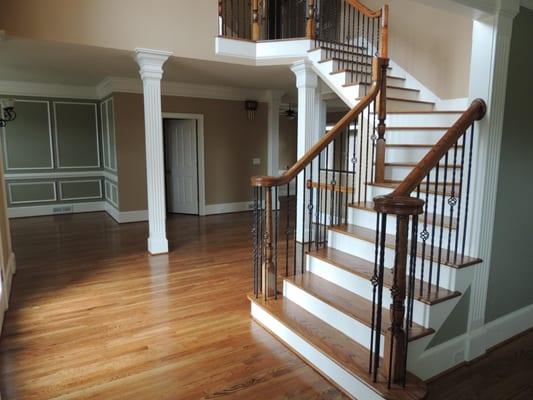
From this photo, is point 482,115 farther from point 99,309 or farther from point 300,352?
point 99,309

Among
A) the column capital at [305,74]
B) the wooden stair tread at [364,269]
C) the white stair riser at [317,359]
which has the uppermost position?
the column capital at [305,74]

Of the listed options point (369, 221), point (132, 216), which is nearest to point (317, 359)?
point (369, 221)

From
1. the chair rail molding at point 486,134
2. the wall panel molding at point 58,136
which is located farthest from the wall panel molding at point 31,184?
the chair rail molding at point 486,134

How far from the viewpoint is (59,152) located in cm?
738

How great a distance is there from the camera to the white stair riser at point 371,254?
2.38 metres

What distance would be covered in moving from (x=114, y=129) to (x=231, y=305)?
4495 mm

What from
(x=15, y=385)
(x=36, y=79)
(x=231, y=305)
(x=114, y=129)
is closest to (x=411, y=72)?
(x=231, y=305)

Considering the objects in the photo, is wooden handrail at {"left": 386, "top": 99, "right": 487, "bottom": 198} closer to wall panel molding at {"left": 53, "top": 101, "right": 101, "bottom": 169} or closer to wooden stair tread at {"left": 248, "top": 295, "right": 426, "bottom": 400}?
wooden stair tread at {"left": 248, "top": 295, "right": 426, "bottom": 400}

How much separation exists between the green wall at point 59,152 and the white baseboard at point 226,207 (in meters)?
1.75

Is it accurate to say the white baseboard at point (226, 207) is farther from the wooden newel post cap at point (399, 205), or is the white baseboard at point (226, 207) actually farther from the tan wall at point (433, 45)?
the wooden newel post cap at point (399, 205)

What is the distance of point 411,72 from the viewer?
536cm

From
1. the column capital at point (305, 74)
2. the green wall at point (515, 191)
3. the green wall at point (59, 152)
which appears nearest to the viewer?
the green wall at point (515, 191)

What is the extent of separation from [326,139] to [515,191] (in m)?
1.39

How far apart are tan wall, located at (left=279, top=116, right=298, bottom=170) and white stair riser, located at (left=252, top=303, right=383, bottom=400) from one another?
769cm
